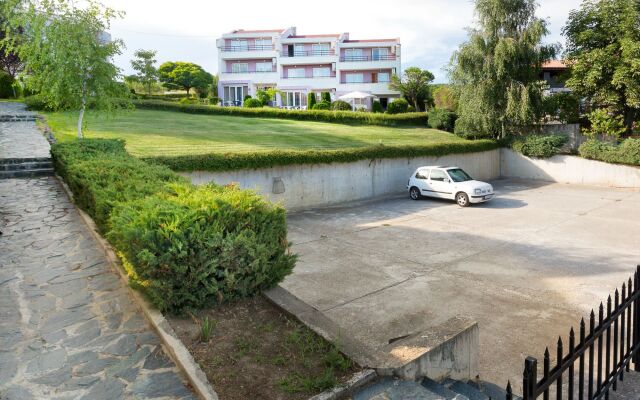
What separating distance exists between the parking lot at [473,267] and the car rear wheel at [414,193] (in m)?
1.46

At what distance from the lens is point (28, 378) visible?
4242 millimetres

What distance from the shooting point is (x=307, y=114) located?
34.1 metres

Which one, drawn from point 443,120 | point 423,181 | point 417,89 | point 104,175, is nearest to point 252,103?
point 417,89

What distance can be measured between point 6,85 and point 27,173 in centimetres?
2273

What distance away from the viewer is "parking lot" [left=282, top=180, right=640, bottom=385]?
24.2ft

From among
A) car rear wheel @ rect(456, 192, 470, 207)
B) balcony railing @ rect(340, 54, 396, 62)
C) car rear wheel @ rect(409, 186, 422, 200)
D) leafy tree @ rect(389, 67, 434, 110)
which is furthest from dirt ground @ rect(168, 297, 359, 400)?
balcony railing @ rect(340, 54, 396, 62)

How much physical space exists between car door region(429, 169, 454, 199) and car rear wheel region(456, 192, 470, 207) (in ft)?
0.97

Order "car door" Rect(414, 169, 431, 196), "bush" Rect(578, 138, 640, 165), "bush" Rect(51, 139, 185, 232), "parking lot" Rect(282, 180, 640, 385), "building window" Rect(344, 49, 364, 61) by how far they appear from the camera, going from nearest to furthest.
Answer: "bush" Rect(51, 139, 185, 232)
"parking lot" Rect(282, 180, 640, 385)
"car door" Rect(414, 169, 431, 196)
"bush" Rect(578, 138, 640, 165)
"building window" Rect(344, 49, 364, 61)

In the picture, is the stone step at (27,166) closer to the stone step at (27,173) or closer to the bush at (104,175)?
the stone step at (27,173)

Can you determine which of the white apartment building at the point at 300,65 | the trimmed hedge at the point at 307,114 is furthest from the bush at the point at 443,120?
the white apartment building at the point at 300,65

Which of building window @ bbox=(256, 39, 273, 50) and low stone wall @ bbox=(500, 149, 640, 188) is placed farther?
building window @ bbox=(256, 39, 273, 50)

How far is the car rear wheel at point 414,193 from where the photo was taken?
19656 millimetres

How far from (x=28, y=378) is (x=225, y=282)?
6.40ft

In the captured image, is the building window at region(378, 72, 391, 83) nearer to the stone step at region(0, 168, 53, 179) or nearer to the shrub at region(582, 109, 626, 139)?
the shrub at region(582, 109, 626, 139)
